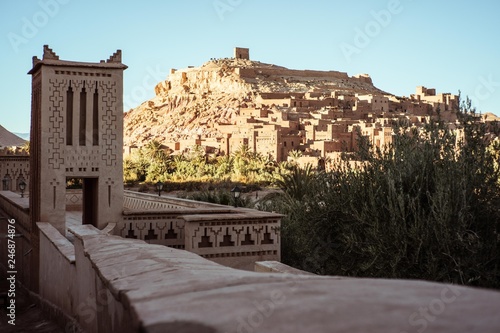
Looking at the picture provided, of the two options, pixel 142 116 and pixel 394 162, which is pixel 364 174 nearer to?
pixel 394 162

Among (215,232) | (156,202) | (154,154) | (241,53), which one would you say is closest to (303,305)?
(215,232)

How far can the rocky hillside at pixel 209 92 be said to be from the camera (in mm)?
86250

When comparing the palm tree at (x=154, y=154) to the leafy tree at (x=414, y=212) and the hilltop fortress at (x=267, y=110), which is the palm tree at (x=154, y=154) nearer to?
the hilltop fortress at (x=267, y=110)

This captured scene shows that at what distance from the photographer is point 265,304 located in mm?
1853

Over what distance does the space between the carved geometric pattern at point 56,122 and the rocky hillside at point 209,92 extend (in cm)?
6934

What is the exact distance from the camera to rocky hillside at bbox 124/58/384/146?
86.2 m

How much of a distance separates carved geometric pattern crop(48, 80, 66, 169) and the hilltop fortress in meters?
37.0

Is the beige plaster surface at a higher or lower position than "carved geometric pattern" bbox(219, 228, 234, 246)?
higher

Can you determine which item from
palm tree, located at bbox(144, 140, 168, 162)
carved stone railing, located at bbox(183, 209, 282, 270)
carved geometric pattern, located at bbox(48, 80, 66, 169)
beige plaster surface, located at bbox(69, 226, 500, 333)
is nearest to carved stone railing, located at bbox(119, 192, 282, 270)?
carved stone railing, located at bbox(183, 209, 282, 270)

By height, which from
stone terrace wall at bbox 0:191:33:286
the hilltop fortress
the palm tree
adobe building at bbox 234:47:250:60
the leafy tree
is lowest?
stone terrace wall at bbox 0:191:33:286

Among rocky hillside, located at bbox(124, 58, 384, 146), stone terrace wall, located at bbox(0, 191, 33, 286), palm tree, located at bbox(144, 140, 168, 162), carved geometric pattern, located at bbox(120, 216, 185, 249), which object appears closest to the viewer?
carved geometric pattern, located at bbox(120, 216, 185, 249)

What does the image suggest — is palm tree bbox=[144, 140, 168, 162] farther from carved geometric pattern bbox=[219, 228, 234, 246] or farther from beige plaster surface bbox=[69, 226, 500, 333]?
beige plaster surface bbox=[69, 226, 500, 333]

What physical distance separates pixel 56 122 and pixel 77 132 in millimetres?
292

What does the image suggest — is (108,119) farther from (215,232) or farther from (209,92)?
(209,92)
